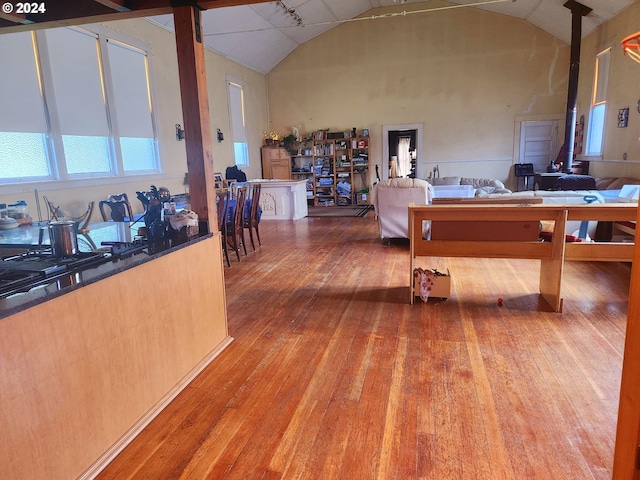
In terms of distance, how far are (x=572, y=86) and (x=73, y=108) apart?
29.4 feet

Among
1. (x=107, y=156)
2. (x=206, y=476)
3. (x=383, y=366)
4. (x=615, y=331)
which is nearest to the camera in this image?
(x=206, y=476)

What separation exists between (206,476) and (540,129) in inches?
414

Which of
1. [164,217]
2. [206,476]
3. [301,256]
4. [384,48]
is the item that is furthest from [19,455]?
[384,48]

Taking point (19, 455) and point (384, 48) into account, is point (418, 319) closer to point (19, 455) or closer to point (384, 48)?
point (19, 455)

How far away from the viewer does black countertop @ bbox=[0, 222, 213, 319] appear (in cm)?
147

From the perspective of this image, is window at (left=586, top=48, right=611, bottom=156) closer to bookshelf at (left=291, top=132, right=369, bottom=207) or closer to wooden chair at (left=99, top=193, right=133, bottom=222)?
bookshelf at (left=291, top=132, right=369, bottom=207)

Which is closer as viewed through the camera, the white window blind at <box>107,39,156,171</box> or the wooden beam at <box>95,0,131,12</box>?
the wooden beam at <box>95,0,131,12</box>

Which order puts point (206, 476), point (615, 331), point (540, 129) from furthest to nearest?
point (540, 129) → point (615, 331) → point (206, 476)

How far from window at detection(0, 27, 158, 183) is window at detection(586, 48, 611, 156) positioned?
809 cm

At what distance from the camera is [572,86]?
8.38 m

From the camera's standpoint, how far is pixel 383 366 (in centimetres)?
258

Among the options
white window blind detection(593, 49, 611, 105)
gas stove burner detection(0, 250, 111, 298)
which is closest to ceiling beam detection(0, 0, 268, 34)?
gas stove burner detection(0, 250, 111, 298)

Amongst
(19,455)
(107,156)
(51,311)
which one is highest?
(107,156)

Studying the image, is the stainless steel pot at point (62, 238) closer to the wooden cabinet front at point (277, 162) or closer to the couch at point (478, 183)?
the couch at point (478, 183)
